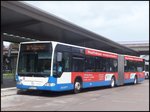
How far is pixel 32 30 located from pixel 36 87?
12.2m

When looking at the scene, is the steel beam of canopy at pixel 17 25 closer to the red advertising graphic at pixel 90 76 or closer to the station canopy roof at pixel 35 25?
the station canopy roof at pixel 35 25

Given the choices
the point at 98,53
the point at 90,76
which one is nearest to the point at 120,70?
the point at 98,53

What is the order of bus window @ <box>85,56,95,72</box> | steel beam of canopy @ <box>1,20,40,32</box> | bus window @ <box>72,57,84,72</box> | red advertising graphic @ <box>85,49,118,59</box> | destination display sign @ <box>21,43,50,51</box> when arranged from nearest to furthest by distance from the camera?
destination display sign @ <box>21,43,50,51</box> < bus window @ <box>72,57,84,72</box> < bus window @ <box>85,56,95,72</box> < red advertising graphic @ <box>85,49,118,59</box> < steel beam of canopy @ <box>1,20,40,32</box>

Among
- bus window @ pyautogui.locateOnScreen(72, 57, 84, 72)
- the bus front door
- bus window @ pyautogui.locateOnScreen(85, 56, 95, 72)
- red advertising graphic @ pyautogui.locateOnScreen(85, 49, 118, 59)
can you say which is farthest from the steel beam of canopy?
the bus front door

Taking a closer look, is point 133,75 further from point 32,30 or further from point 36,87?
point 36,87

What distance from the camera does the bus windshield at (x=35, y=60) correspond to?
1630 centimetres

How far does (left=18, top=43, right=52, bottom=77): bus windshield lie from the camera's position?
53.5ft

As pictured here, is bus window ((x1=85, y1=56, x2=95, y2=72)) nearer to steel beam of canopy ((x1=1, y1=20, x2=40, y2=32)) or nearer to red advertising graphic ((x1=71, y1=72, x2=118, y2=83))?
red advertising graphic ((x1=71, y1=72, x2=118, y2=83))

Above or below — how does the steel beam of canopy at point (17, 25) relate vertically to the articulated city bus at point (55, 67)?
above

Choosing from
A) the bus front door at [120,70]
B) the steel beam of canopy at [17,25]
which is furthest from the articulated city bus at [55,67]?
the bus front door at [120,70]

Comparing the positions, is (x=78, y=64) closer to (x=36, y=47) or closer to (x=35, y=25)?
(x=36, y=47)

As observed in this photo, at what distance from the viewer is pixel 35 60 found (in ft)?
54.7

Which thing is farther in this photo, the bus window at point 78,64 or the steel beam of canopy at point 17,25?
the steel beam of canopy at point 17,25

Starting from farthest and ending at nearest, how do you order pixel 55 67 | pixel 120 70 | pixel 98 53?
pixel 120 70
pixel 98 53
pixel 55 67
